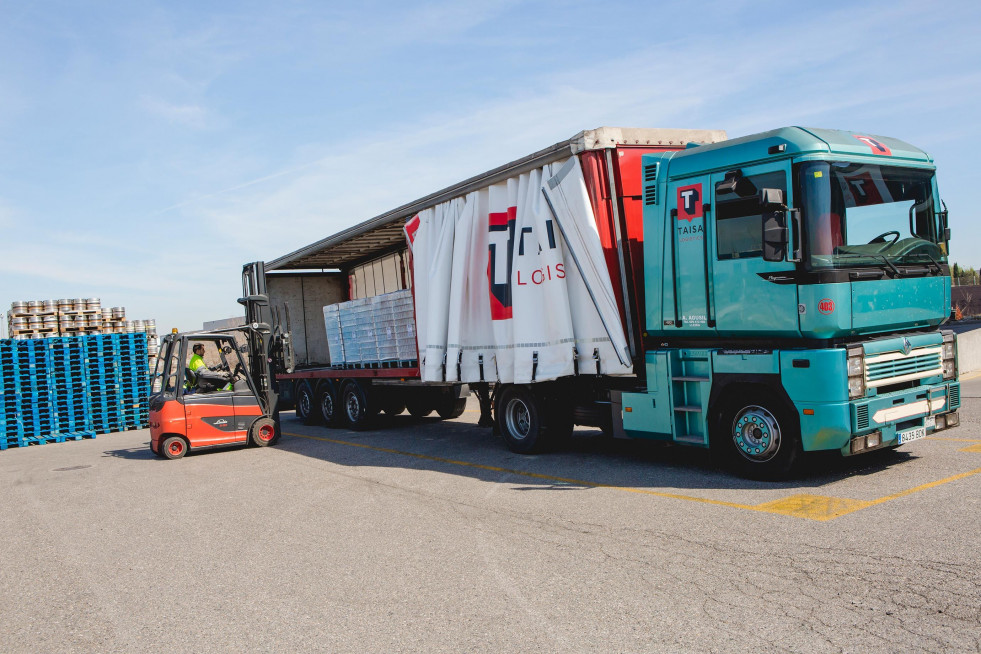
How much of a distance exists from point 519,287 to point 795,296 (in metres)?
3.36

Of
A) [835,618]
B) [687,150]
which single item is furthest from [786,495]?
[687,150]

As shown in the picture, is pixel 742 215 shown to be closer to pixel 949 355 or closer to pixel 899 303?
pixel 899 303

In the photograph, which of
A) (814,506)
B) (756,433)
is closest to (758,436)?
(756,433)

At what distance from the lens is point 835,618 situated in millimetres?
4023

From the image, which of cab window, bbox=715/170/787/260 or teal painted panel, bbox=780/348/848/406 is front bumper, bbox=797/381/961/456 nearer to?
teal painted panel, bbox=780/348/848/406

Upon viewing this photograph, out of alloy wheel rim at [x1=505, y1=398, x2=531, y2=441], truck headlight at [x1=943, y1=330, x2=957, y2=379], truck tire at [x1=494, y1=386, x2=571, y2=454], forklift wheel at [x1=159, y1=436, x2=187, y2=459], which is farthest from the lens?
forklift wheel at [x1=159, y1=436, x2=187, y2=459]

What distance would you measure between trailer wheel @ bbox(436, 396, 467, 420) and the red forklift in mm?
2910

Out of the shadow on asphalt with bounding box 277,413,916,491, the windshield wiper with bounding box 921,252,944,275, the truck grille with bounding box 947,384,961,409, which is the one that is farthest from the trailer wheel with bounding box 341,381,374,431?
the windshield wiper with bounding box 921,252,944,275

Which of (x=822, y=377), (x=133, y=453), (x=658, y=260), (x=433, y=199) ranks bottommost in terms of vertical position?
(x=133, y=453)

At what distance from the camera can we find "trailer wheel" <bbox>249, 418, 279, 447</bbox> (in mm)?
13133

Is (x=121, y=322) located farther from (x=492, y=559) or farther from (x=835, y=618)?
(x=835, y=618)

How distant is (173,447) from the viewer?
40.6 feet

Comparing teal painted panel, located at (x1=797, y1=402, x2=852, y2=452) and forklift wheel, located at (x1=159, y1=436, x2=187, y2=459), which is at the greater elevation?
teal painted panel, located at (x1=797, y1=402, x2=852, y2=452)

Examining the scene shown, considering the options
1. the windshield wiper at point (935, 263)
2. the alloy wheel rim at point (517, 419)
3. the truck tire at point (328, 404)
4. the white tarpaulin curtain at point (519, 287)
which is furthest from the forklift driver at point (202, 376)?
the windshield wiper at point (935, 263)
